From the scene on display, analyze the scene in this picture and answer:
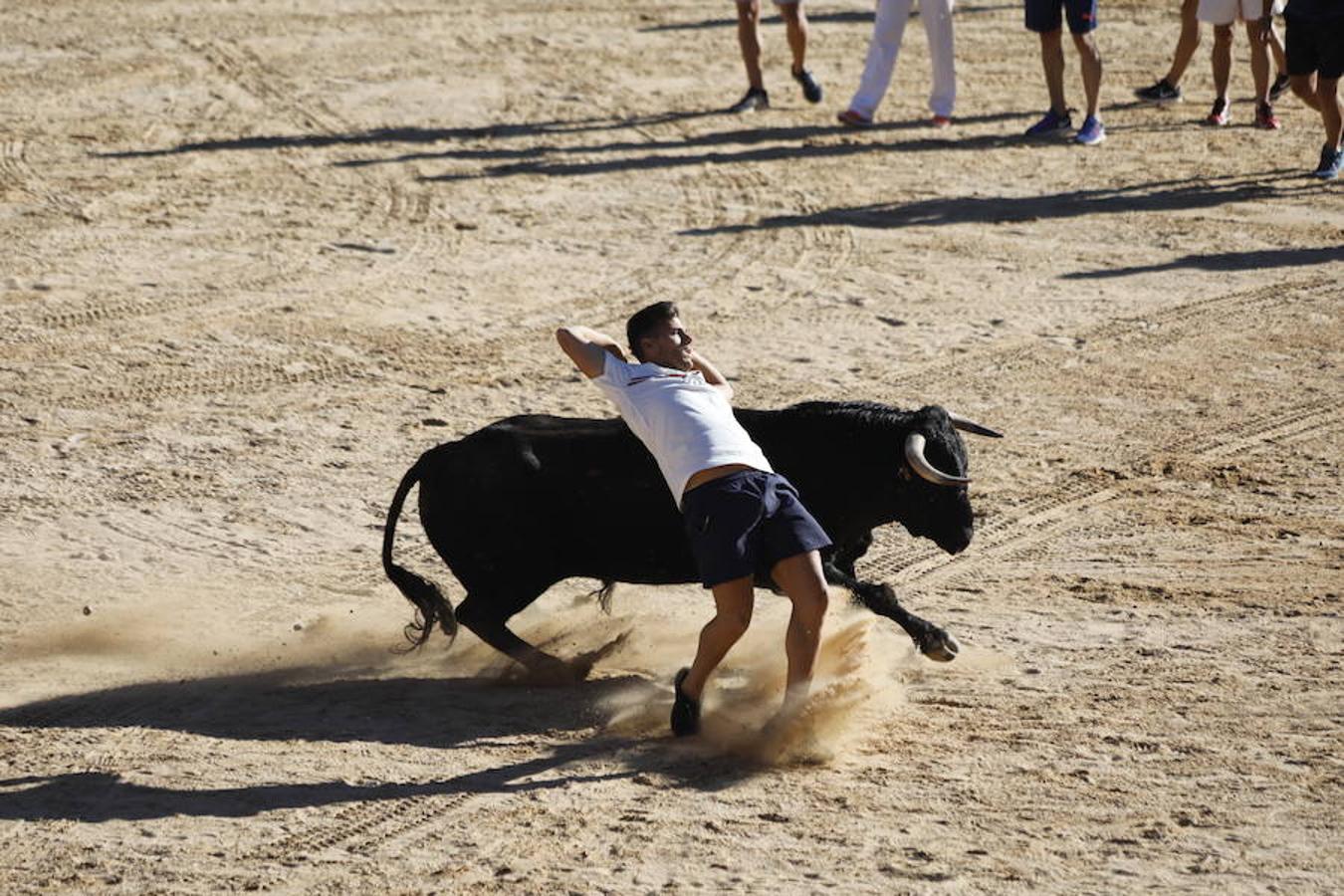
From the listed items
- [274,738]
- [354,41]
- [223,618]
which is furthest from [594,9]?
[274,738]

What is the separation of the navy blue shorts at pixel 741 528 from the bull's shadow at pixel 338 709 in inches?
36.6

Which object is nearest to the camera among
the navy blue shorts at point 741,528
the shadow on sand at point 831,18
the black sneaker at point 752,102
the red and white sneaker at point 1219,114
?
the navy blue shorts at point 741,528

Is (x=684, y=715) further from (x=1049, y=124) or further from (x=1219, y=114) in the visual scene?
(x=1219, y=114)

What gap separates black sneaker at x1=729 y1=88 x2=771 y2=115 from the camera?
16172 mm

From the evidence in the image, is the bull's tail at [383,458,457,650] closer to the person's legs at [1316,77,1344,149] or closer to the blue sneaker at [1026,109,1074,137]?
the person's legs at [1316,77,1344,149]

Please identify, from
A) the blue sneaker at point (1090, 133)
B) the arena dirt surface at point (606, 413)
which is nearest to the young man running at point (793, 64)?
the arena dirt surface at point (606, 413)

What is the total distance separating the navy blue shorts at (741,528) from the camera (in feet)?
21.1

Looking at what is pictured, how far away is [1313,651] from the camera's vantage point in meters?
7.48

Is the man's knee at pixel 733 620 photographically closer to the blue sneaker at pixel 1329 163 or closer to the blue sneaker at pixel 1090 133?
the blue sneaker at pixel 1329 163

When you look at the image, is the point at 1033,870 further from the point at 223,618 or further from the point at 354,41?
the point at 354,41

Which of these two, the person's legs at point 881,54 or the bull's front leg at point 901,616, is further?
the person's legs at point 881,54

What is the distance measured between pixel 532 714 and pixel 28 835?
1.82 metres

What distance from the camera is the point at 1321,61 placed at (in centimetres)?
1391

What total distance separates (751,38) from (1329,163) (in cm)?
462
